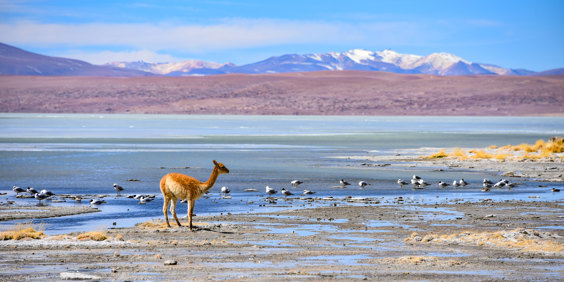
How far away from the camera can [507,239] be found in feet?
41.1

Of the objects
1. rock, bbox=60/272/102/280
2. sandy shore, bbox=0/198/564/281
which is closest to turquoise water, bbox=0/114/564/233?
sandy shore, bbox=0/198/564/281

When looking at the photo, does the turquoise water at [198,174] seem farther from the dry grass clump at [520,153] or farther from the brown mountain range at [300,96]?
the brown mountain range at [300,96]

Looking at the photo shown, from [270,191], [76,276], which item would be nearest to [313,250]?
[76,276]

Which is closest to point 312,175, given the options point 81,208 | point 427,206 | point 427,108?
point 427,206

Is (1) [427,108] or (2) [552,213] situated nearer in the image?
(2) [552,213]

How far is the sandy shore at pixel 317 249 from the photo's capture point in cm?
1007

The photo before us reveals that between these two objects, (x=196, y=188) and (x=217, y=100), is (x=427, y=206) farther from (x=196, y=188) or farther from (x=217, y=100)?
(x=217, y=100)

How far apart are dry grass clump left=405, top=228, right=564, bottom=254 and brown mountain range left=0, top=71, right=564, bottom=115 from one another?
155 metres

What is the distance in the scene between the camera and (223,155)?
126 feet

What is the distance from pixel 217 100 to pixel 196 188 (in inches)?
6488

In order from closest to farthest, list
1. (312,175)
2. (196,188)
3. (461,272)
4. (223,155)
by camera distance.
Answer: (461,272), (196,188), (312,175), (223,155)

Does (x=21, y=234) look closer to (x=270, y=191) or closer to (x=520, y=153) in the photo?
(x=270, y=191)

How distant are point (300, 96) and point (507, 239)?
168 meters

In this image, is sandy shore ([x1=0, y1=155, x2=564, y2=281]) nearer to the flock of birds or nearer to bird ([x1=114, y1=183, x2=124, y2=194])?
the flock of birds
